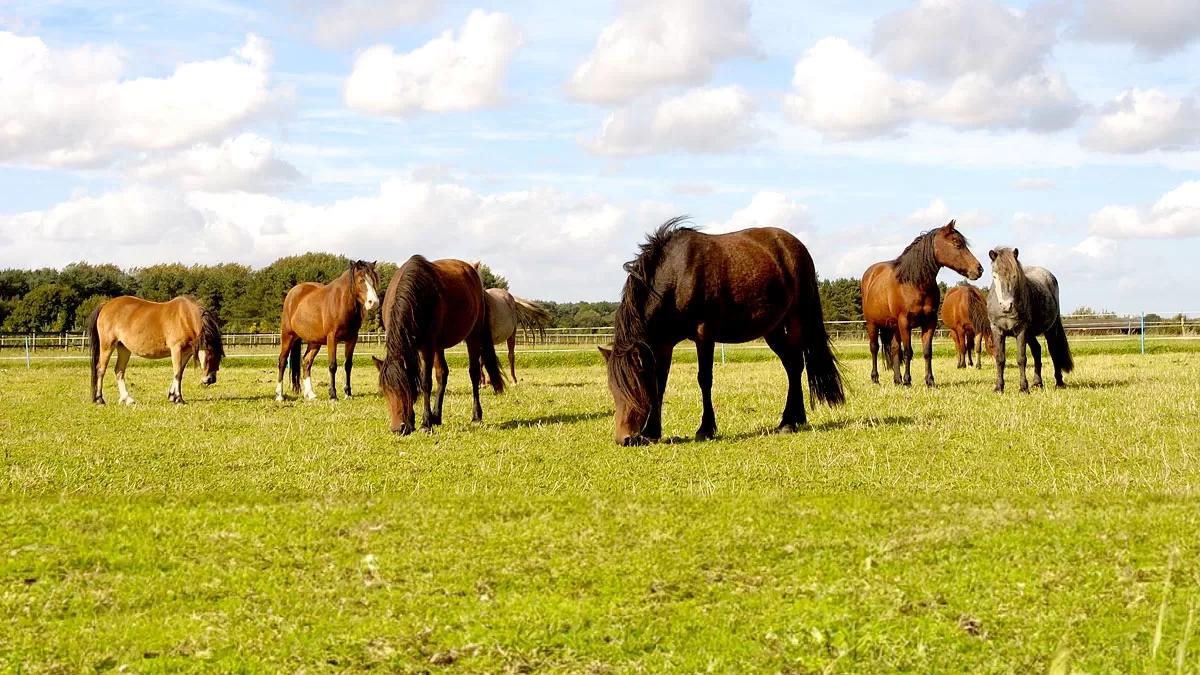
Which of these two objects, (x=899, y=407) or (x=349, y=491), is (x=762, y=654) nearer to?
(x=349, y=491)

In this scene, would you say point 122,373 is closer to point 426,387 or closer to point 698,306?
point 426,387

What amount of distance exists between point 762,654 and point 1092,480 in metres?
4.58

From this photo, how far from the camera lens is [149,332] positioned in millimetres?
17875

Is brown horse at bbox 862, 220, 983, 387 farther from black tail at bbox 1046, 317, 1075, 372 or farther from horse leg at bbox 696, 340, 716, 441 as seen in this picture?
horse leg at bbox 696, 340, 716, 441

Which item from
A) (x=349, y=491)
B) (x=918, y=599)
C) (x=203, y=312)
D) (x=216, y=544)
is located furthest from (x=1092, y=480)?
(x=203, y=312)

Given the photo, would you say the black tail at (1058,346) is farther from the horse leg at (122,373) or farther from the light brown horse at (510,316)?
the horse leg at (122,373)

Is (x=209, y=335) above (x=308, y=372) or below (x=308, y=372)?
above

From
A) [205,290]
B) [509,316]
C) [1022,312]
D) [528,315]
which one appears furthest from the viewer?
[205,290]

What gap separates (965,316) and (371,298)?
15335 mm

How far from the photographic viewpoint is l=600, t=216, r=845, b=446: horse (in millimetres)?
10250

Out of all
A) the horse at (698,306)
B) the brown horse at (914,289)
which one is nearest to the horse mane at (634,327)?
the horse at (698,306)

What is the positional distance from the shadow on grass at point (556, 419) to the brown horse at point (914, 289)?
585 centimetres

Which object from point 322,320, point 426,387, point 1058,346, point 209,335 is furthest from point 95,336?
point 1058,346

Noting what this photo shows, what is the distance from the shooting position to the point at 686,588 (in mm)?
5816
